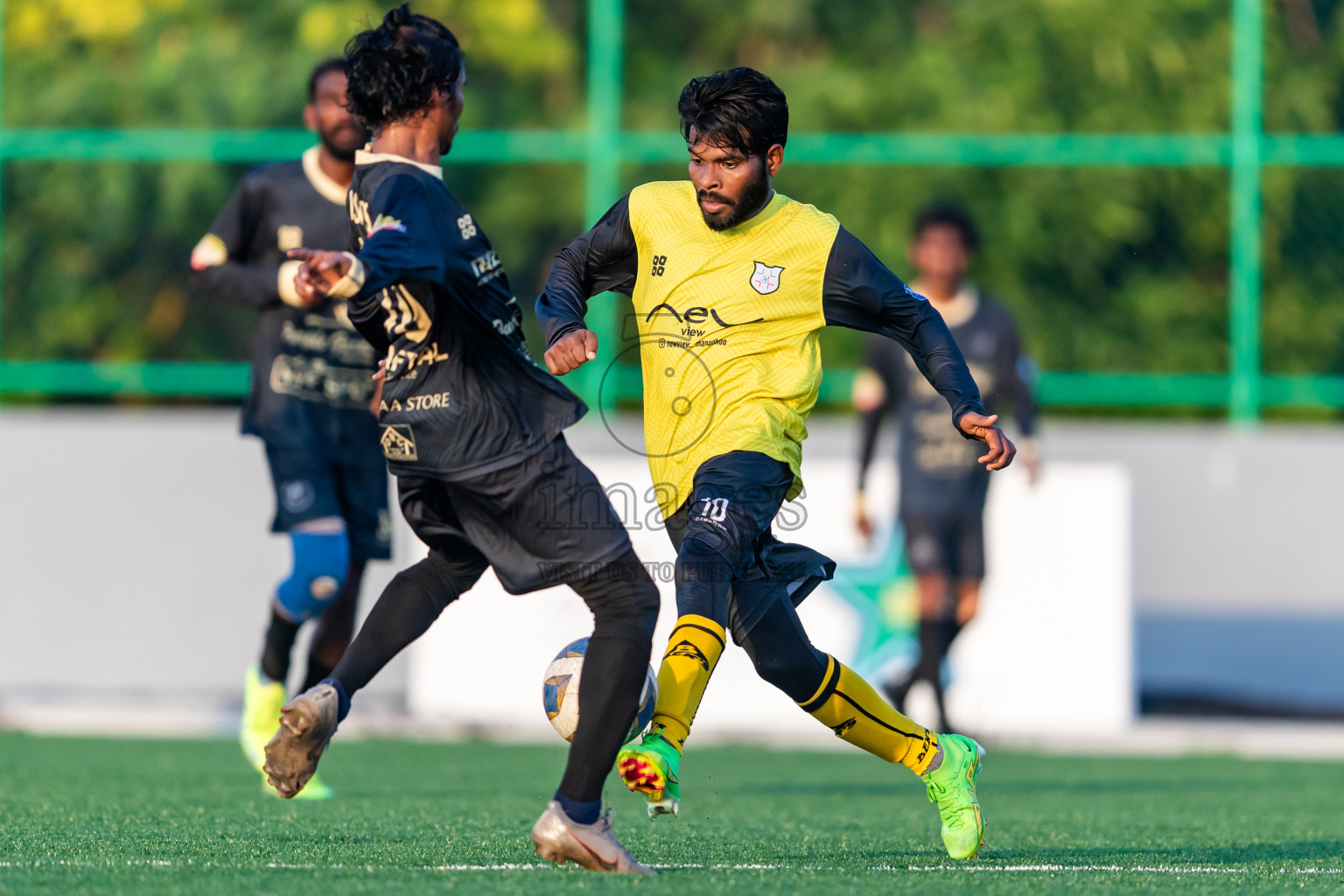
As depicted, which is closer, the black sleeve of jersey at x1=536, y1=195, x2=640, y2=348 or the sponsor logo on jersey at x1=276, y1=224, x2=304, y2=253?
the black sleeve of jersey at x1=536, y1=195, x2=640, y2=348

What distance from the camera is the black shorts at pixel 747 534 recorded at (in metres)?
4.18

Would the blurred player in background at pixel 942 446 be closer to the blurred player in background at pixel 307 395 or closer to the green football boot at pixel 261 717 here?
the blurred player in background at pixel 307 395

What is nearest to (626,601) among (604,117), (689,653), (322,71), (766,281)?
(689,653)

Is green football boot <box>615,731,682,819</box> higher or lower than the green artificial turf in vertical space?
higher

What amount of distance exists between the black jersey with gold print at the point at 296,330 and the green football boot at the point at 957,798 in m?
2.59

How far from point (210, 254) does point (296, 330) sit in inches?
15.0

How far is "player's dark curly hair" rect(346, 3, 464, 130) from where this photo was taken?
408 centimetres

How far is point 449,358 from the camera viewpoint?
4047mm

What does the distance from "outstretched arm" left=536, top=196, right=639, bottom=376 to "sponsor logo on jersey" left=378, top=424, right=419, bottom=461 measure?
407 mm

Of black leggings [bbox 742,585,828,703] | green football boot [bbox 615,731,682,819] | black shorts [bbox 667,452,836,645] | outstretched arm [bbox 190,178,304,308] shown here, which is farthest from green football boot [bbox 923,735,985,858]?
outstretched arm [bbox 190,178,304,308]

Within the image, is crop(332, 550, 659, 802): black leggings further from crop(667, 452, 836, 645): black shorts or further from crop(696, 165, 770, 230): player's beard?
crop(696, 165, 770, 230): player's beard

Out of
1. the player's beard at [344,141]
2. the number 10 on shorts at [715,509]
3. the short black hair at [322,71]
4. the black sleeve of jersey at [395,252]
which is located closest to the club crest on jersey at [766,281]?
the number 10 on shorts at [715,509]

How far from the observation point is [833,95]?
42.6ft
